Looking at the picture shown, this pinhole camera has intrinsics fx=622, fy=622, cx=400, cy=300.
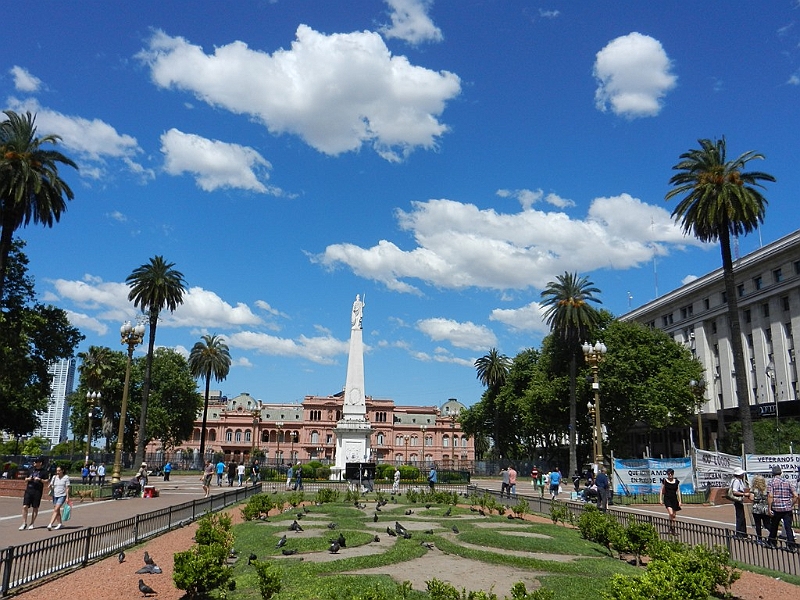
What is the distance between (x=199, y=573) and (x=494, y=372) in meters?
63.1

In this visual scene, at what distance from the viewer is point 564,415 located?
5219cm

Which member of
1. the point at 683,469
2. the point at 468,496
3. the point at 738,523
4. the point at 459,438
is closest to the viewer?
the point at 738,523

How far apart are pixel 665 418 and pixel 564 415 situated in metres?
Answer: 7.85

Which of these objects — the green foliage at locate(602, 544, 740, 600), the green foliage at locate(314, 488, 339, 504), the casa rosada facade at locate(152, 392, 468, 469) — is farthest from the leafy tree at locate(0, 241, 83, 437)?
the casa rosada facade at locate(152, 392, 468, 469)

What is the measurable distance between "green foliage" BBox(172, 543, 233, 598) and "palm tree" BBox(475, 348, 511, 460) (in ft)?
204

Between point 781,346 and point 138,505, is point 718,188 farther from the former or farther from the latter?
point 138,505

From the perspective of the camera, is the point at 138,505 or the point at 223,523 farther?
the point at 138,505

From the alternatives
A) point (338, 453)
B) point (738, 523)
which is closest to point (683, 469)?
point (738, 523)

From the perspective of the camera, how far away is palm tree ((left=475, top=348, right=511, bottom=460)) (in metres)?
70.0

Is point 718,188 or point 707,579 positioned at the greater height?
point 718,188

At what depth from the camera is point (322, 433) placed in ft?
328

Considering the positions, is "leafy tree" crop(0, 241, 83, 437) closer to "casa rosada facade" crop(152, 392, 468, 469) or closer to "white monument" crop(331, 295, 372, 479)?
"white monument" crop(331, 295, 372, 479)

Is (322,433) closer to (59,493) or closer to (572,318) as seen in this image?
(572,318)

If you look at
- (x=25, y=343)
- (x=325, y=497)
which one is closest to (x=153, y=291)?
(x=25, y=343)
